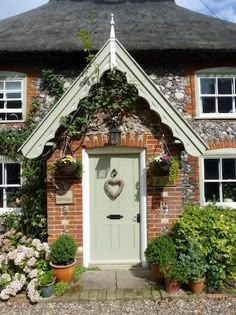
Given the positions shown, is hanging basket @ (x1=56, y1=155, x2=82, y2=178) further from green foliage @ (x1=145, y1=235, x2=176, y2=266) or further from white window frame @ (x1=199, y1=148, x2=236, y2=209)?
white window frame @ (x1=199, y1=148, x2=236, y2=209)

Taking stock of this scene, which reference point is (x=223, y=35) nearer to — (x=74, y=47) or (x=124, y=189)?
(x=74, y=47)

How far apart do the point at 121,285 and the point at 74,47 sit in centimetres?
581

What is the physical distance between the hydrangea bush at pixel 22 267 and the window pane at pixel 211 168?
4.66m

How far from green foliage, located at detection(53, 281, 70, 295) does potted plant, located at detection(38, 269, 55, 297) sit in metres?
0.08

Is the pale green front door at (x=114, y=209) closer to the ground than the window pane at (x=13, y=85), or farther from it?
closer to the ground

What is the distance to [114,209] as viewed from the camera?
745cm

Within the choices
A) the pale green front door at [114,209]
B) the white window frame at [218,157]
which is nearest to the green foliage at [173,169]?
the pale green front door at [114,209]

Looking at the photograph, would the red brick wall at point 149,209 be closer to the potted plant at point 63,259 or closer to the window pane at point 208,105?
the potted plant at point 63,259

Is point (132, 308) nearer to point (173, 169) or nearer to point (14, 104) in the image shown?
point (173, 169)

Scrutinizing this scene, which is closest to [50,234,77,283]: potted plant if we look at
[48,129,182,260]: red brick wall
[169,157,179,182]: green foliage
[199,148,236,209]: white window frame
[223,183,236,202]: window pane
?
[48,129,182,260]: red brick wall

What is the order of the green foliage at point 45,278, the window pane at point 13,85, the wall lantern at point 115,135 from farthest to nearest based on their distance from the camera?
the window pane at point 13,85
the wall lantern at point 115,135
the green foliage at point 45,278

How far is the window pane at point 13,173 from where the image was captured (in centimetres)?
929

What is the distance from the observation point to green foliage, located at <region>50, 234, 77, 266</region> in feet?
20.9

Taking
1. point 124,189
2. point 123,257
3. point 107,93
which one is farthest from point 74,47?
point 123,257
